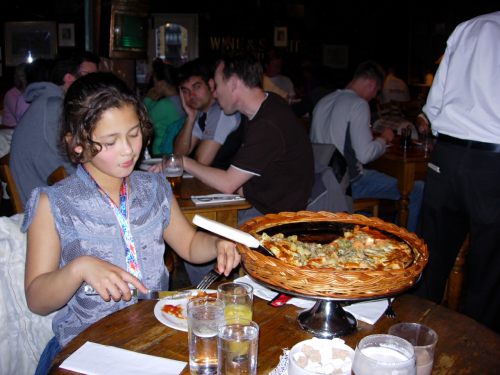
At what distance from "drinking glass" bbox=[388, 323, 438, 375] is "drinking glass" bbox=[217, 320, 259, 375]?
1.14 feet

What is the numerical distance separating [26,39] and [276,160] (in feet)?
25.3

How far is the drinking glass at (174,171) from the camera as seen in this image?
2768 millimetres

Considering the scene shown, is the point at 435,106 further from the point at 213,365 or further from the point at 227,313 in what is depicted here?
the point at 213,365

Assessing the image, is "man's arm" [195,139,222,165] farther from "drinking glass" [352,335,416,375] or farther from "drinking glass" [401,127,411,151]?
"drinking glass" [352,335,416,375]

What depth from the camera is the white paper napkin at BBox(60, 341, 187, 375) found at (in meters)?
1.12

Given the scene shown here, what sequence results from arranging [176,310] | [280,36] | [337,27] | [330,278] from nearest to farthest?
[330,278] < [176,310] < [280,36] < [337,27]

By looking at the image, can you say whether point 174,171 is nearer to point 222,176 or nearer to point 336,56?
point 222,176

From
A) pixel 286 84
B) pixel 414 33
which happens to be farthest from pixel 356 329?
pixel 414 33

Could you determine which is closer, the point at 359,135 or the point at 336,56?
the point at 359,135

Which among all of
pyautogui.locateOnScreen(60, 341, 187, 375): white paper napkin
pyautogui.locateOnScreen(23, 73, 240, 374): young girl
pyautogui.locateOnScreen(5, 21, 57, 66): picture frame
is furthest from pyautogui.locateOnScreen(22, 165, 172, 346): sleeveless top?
pyautogui.locateOnScreen(5, 21, 57, 66): picture frame

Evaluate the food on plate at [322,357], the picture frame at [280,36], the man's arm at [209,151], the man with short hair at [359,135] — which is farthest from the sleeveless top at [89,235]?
the picture frame at [280,36]

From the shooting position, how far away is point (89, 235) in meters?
1.58

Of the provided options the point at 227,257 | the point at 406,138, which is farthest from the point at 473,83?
the point at 406,138

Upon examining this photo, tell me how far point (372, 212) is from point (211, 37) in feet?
28.5
